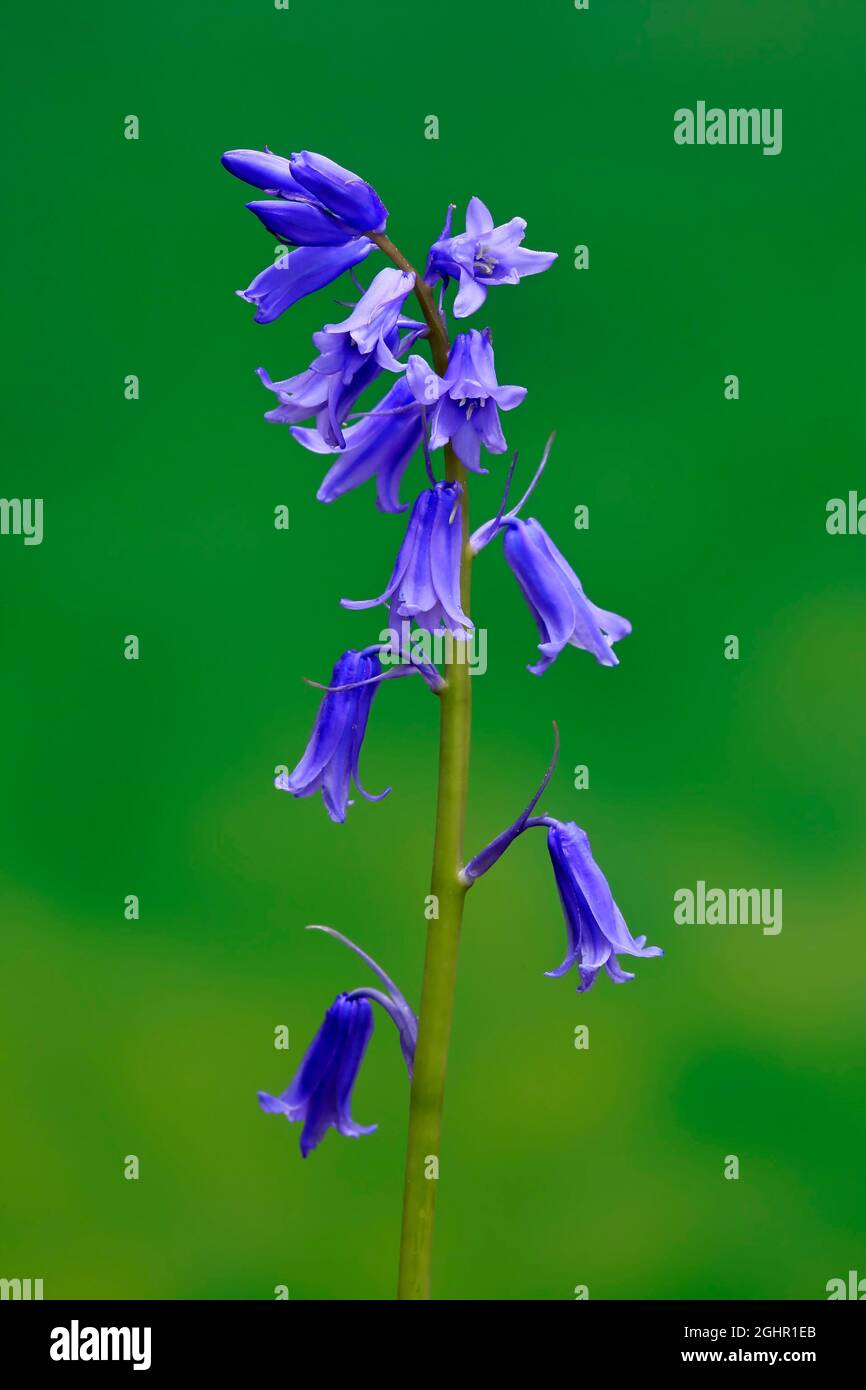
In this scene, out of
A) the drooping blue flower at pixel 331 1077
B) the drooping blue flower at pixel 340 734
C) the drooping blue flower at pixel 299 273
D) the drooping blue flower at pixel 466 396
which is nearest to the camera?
the drooping blue flower at pixel 466 396

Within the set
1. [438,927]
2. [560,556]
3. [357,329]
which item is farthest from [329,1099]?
[357,329]

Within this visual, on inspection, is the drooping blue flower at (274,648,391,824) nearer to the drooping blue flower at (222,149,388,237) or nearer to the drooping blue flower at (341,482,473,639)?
the drooping blue flower at (341,482,473,639)

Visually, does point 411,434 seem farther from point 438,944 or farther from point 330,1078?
point 330,1078

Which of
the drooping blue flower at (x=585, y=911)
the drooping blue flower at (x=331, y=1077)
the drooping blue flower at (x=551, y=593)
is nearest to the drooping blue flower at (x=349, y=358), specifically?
the drooping blue flower at (x=551, y=593)

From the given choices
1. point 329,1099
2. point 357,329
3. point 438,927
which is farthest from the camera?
point 329,1099

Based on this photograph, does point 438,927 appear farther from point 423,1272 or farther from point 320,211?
point 320,211

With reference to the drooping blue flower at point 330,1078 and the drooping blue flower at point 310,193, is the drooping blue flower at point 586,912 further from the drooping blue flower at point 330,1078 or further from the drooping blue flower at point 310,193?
the drooping blue flower at point 310,193
